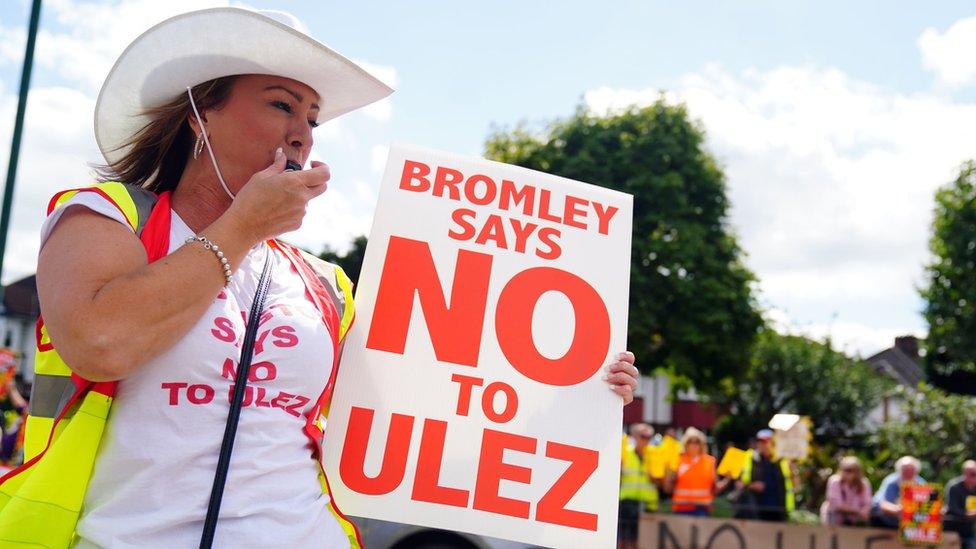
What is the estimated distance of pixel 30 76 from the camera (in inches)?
471

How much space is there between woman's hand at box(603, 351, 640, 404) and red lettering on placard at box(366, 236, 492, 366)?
0.37 m

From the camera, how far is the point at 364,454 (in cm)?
242

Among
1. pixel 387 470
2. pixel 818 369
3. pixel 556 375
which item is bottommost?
pixel 387 470

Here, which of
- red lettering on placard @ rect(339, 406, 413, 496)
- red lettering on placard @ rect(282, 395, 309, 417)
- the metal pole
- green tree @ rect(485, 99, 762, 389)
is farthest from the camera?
green tree @ rect(485, 99, 762, 389)

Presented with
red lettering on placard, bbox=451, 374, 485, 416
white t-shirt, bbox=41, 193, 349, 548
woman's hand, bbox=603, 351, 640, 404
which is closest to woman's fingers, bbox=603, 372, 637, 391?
woman's hand, bbox=603, 351, 640, 404

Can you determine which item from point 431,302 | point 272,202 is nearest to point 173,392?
point 272,202

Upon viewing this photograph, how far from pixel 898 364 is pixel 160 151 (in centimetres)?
7255

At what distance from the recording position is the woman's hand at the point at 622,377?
2.60 metres

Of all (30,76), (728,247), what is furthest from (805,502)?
(30,76)

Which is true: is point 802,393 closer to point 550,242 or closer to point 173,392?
point 550,242

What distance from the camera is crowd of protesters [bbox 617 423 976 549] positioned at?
41.0ft

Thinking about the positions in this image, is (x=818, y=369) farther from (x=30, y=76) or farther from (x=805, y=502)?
(x=30, y=76)

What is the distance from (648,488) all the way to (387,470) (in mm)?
12150

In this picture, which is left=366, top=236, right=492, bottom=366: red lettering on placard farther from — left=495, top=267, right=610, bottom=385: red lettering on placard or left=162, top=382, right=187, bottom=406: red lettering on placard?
left=162, top=382, right=187, bottom=406: red lettering on placard
